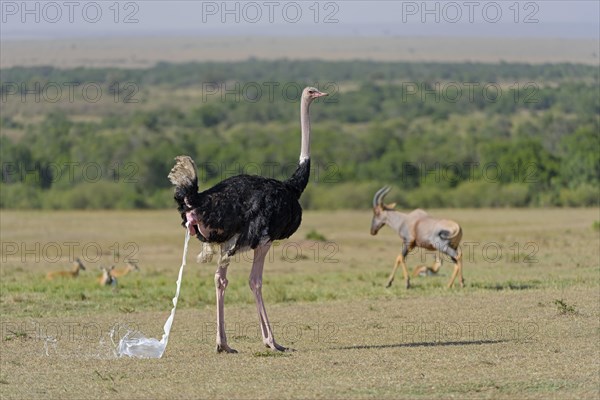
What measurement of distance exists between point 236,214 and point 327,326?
3.06 meters

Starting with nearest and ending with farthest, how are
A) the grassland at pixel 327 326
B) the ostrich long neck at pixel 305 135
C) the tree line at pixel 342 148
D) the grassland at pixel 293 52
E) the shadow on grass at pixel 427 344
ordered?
the grassland at pixel 327 326 → the shadow on grass at pixel 427 344 → the ostrich long neck at pixel 305 135 → the tree line at pixel 342 148 → the grassland at pixel 293 52

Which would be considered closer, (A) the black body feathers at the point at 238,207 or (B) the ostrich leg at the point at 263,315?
(A) the black body feathers at the point at 238,207

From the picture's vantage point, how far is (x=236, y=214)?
11.9m

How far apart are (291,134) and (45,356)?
4578cm

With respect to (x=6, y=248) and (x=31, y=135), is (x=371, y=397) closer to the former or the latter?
(x=6, y=248)

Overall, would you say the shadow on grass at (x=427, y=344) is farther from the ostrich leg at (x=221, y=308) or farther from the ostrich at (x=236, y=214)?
the ostrich leg at (x=221, y=308)

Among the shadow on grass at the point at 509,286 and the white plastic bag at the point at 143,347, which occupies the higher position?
the white plastic bag at the point at 143,347

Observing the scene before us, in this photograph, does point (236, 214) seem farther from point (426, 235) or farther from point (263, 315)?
point (426, 235)

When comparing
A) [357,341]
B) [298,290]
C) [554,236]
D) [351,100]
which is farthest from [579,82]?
[357,341]

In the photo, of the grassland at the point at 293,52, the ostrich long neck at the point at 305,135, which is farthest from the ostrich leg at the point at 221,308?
the grassland at the point at 293,52

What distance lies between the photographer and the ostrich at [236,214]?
38.3 feet

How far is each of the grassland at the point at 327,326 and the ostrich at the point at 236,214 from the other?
2.56ft

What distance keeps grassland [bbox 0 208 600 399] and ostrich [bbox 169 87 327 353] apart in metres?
0.78

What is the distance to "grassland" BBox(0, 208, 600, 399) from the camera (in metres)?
10.3
